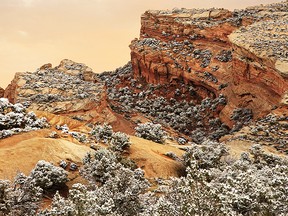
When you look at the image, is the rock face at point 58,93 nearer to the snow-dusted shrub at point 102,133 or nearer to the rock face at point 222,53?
the rock face at point 222,53

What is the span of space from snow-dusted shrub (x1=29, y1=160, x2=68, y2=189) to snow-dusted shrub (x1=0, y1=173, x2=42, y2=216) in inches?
57.9

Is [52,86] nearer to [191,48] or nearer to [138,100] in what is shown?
[138,100]

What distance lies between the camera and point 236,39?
4978 centimetres

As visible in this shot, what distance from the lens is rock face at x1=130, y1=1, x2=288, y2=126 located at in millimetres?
43719

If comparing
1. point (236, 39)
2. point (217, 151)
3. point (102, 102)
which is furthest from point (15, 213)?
point (236, 39)

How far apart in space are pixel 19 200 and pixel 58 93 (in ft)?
104

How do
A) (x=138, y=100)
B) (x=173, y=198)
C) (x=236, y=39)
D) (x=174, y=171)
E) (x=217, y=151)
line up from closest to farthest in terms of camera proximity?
1. (x=173, y=198)
2. (x=174, y=171)
3. (x=217, y=151)
4. (x=236, y=39)
5. (x=138, y=100)

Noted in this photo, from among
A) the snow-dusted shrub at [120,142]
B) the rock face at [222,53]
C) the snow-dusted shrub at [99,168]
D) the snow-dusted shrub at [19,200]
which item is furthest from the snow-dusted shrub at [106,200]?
the rock face at [222,53]

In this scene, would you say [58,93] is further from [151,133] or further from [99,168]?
[99,168]

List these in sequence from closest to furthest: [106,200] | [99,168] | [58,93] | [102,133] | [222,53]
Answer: [106,200] → [99,168] → [102,133] → [58,93] → [222,53]

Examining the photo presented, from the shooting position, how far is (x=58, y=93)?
1868 inches

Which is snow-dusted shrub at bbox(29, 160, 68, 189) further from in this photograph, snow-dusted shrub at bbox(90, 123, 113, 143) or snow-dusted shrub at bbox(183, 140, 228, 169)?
snow-dusted shrub at bbox(183, 140, 228, 169)

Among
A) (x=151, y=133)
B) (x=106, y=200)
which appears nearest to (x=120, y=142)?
(x=151, y=133)

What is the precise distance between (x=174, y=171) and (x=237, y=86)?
27.2 metres
